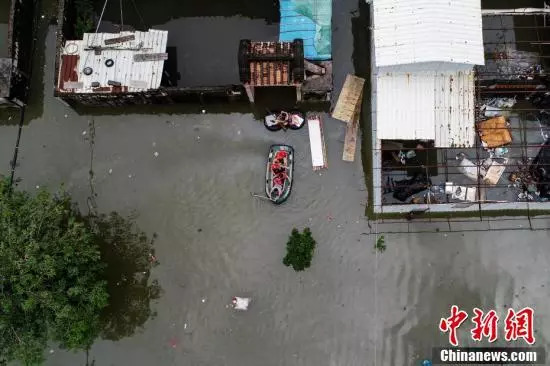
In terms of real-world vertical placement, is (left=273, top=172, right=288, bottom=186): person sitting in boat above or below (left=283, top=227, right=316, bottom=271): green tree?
above

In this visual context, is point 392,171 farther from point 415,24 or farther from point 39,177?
point 39,177

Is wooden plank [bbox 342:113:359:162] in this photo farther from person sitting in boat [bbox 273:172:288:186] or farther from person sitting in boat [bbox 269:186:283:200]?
person sitting in boat [bbox 269:186:283:200]

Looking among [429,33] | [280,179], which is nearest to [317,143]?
[280,179]

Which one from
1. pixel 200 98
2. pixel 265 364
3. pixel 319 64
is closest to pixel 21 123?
pixel 200 98

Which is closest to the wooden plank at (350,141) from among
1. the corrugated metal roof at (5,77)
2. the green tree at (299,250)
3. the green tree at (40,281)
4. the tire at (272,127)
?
the tire at (272,127)

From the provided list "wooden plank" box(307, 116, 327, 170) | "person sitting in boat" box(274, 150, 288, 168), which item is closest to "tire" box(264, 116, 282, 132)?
"person sitting in boat" box(274, 150, 288, 168)
